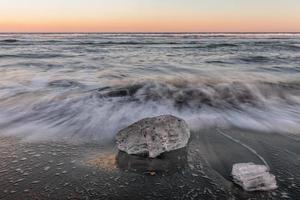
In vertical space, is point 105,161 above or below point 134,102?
above

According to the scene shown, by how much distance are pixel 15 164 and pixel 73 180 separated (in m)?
0.89

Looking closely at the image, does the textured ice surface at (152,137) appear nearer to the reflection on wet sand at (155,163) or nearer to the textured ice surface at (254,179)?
the reflection on wet sand at (155,163)

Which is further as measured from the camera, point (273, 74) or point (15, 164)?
point (273, 74)

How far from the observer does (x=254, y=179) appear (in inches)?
140

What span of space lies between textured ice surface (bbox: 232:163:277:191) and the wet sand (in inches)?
2.6

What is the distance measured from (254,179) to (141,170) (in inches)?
49.1

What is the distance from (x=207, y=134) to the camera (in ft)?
17.8

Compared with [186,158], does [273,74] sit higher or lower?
lower

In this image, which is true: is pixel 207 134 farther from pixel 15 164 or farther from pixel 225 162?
pixel 15 164

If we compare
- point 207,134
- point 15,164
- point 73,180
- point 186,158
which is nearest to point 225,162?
point 186,158

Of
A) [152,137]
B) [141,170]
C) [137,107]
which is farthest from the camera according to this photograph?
[137,107]

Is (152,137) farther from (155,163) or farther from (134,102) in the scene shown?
(134,102)

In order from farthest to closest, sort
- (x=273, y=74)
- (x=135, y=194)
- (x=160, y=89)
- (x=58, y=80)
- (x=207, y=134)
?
(x=273, y=74) → (x=58, y=80) → (x=160, y=89) → (x=207, y=134) → (x=135, y=194)

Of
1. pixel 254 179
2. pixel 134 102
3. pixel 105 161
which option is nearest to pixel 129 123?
pixel 134 102
